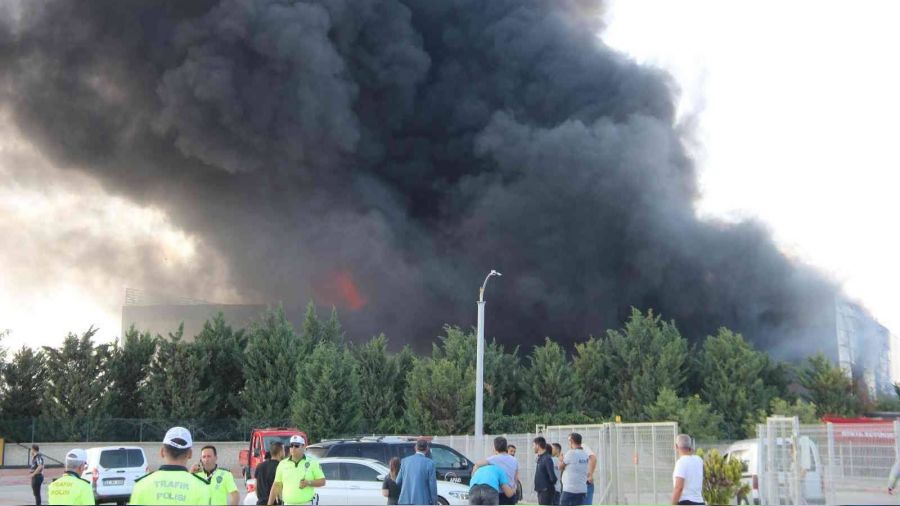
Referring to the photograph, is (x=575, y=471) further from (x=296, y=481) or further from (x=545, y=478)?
(x=296, y=481)

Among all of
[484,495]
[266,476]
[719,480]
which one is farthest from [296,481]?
[719,480]

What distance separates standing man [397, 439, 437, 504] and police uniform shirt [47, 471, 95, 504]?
452cm

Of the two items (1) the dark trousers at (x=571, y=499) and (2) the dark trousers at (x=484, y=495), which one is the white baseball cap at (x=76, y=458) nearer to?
(2) the dark trousers at (x=484, y=495)

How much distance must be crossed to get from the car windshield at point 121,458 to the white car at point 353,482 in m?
6.95

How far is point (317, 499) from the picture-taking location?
14.6m

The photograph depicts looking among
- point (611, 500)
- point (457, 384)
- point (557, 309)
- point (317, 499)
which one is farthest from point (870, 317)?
point (317, 499)

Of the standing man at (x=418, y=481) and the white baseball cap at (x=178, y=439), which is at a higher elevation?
the white baseball cap at (x=178, y=439)

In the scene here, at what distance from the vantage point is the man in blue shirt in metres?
9.73

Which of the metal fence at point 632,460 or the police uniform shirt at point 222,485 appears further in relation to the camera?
the metal fence at point 632,460

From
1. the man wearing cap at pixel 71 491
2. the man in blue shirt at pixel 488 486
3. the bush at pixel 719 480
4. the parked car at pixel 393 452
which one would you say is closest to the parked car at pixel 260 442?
the parked car at pixel 393 452

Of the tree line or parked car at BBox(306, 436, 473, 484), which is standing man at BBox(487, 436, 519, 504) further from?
the tree line

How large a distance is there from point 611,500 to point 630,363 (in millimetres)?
24894

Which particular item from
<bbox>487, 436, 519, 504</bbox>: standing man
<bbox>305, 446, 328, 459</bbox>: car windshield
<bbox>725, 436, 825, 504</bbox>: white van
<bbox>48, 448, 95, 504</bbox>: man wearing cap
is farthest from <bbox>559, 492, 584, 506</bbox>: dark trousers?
<bbox>48, 448, 95, 504</bbox>: man wearing cap

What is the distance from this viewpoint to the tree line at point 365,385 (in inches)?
1470
